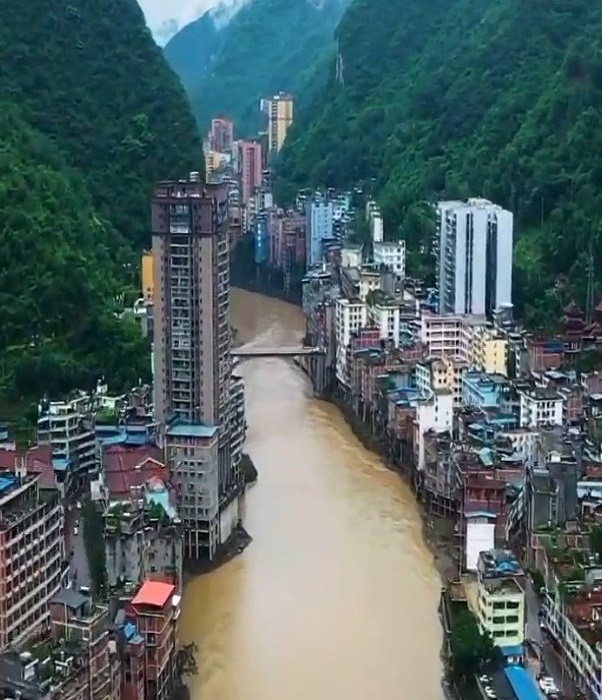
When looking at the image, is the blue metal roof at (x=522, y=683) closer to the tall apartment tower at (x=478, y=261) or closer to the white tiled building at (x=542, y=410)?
the white tiled building at (x=542, y=410)

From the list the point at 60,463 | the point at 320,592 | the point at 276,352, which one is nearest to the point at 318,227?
the point at 276,352

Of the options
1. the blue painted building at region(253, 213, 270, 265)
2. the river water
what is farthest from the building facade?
the blue painted building at region(253, 213, 270, 265)

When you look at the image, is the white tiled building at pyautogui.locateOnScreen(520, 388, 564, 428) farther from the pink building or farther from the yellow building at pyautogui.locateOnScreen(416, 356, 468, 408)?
the pink building

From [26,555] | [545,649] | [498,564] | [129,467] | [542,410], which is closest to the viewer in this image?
[26,555]

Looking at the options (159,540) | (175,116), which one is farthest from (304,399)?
(175,116)

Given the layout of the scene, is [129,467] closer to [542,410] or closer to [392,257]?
[542,410]

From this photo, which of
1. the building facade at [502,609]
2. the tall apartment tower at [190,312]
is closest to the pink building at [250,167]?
the tall apartment tower at [190,312]
